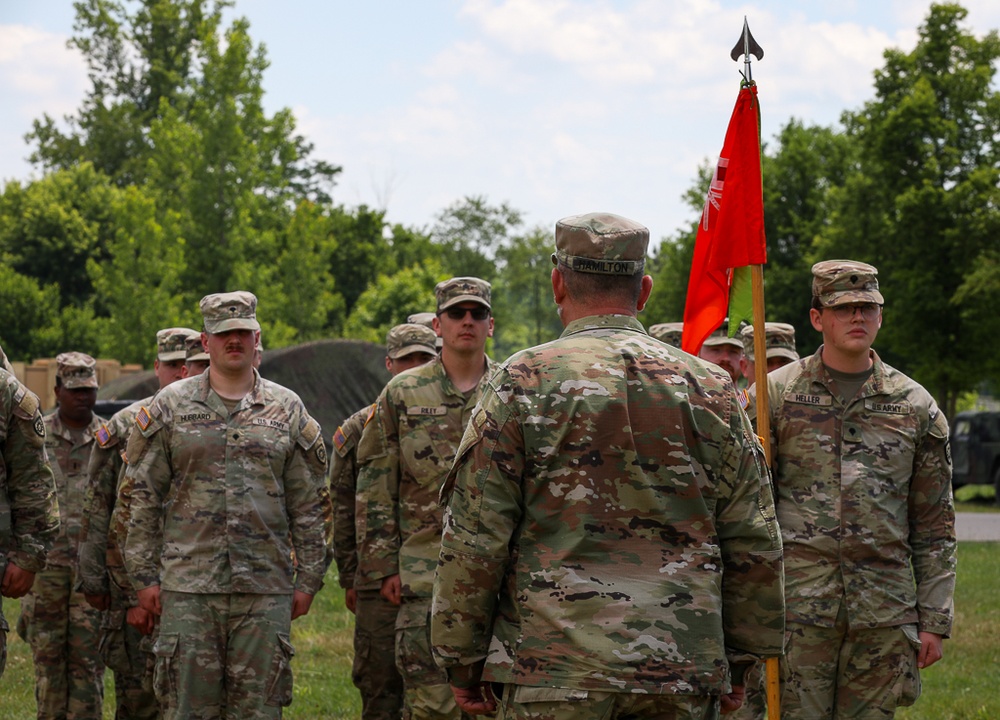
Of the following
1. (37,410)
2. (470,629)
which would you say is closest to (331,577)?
(37,410)

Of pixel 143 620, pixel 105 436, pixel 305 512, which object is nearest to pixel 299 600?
pixel 305 512

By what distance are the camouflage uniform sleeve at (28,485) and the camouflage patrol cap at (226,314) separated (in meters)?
0.97

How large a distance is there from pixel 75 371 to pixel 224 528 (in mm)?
3148

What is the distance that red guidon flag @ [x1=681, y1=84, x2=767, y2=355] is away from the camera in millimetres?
6660

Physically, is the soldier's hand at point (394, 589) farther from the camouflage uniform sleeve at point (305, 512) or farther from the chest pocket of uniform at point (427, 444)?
the chest pocket of uniform at point (427, 444)

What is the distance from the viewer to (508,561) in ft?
12.3

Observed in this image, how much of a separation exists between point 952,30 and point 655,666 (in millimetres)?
36651

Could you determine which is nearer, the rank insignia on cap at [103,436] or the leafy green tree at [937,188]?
the rank insignia on cap at [103,436]

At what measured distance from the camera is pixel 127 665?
840 cm

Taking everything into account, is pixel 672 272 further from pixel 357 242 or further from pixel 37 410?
pixel 37 410

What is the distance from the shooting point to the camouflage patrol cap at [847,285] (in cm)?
602

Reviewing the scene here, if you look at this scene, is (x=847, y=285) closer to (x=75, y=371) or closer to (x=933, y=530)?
(x=933, y=530)

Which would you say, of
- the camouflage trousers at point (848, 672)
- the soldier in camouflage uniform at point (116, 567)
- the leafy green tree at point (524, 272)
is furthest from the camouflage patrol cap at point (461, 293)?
the leafy green tree at point (524, 272)

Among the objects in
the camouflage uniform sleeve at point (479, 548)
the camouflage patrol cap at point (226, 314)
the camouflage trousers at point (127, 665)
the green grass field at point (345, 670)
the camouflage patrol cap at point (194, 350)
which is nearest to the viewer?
the camouflage uniform sleeve at point (479, 548)
